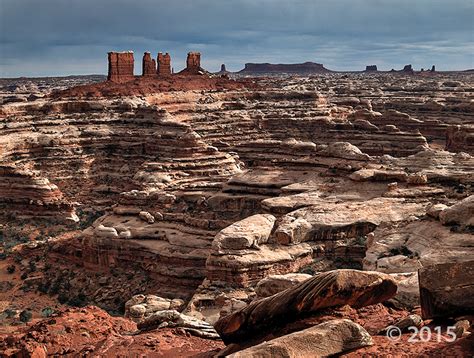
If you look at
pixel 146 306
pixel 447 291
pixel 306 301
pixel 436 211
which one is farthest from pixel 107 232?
pixel 447 291

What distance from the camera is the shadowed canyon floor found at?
47.5 ft

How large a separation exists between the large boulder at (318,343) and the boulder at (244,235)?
45.0 ft

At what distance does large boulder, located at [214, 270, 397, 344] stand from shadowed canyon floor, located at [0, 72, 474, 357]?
0.09 m

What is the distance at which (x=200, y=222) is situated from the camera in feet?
96.0

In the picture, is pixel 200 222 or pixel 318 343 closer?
pixel 318 343

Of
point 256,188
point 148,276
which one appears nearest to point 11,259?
point 148,276

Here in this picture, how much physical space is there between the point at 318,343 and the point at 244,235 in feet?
48.0

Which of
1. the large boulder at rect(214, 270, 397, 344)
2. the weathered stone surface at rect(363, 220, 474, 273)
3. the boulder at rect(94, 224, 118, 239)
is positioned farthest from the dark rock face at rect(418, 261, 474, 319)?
the boulder at rect(94, 224, 118, 239)

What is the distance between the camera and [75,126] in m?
54.8

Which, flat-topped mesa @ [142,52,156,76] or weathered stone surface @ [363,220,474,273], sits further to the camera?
flat-topped mesa @ [142,52,156,76]

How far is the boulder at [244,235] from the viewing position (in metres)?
24.4

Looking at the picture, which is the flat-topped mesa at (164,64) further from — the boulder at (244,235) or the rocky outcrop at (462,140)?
the boulder at (244,235)

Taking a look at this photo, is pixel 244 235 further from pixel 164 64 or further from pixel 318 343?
pixel 164 64

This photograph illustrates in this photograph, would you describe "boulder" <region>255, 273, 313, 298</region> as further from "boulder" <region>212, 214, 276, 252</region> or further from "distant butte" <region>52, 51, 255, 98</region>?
"distant butte" <region>52, 51, 255, 98</region>
